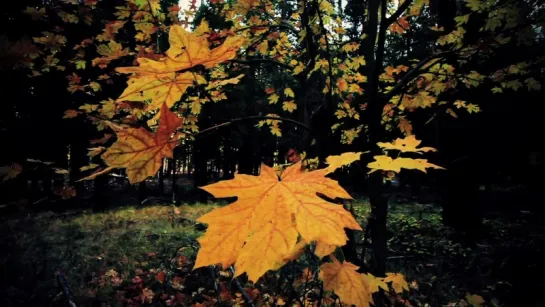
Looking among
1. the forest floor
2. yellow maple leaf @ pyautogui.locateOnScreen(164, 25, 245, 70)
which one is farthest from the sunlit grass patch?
yellow maple leaf @ pyautogui.locateOnScreen(164, 25, 245, 70)

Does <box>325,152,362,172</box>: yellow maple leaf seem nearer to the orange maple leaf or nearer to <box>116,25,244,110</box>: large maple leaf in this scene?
<box>116,25,244,110</box>: large maple leaf

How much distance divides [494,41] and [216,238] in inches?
74.5

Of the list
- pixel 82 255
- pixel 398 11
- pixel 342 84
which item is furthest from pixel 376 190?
pixel 82 255

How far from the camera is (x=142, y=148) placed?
86 cm

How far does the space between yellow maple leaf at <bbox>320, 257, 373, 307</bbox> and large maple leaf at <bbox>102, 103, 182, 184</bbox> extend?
2.41 ft

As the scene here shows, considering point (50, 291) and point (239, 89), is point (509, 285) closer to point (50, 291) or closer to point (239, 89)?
point (50, 291)

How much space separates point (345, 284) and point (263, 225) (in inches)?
23.3

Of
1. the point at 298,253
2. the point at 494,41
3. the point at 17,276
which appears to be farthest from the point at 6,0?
the point at 17,276

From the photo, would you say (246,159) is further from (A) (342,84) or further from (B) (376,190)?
(B) (376,190)

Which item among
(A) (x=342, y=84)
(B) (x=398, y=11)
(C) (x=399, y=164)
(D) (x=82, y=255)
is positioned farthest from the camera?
(D) (x=82, y=255)

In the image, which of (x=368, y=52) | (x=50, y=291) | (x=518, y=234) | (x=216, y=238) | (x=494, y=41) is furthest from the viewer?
(x=518, y=234)

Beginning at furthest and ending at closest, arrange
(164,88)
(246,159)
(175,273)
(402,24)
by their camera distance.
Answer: (246,159) → (175,273) → (402,24) → (164,88)

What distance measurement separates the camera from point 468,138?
1212 centimetres

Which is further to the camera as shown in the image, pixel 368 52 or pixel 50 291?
pixel 50 291
